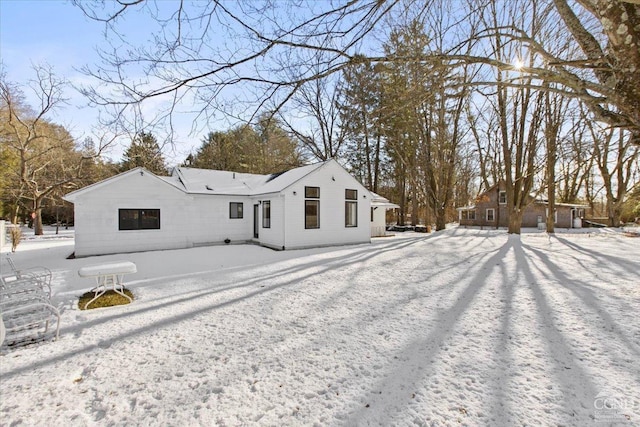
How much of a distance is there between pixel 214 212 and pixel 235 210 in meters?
1.04

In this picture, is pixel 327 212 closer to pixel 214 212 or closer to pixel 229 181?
pixel 214 212

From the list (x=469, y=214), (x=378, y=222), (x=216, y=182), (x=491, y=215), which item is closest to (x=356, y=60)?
(x=216, y=182)

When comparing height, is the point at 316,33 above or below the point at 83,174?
below

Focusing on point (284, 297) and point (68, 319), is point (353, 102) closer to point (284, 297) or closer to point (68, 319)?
point (284, 297)

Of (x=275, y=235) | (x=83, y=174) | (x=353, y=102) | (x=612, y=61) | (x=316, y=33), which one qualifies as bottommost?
(x=275, y=235)

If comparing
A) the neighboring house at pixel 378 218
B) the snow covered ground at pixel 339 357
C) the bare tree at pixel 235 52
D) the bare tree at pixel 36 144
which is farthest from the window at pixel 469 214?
the bare tree at pixel 36 144

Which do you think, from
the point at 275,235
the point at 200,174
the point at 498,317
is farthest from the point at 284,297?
the point at 200,174

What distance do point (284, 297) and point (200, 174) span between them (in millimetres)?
12371

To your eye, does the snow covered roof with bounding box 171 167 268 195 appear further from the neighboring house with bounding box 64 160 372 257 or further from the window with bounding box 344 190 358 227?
the window with bounding box 344 190 358 227

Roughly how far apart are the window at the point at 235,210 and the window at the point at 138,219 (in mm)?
3195

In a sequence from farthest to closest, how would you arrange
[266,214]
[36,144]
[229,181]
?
[36,144] → [229,181] → [266,214]

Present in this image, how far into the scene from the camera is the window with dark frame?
14.0 m

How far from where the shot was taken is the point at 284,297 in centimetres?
531

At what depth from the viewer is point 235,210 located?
14.1 metres
